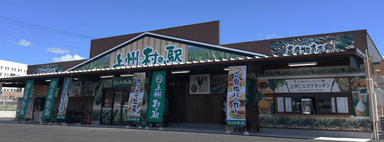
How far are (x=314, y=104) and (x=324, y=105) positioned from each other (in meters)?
0.38

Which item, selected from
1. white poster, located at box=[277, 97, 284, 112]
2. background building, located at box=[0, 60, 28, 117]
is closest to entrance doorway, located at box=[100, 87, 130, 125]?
white poster, located at box=[277, 97, 284, 112]

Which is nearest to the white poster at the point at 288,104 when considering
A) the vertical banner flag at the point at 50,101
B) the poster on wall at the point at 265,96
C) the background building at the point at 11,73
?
the poster on wall at the point at 265,96

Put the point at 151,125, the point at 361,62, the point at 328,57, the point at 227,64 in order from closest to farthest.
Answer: the point at 328,57 → the point at 361,62 → the point at 227,64 → the point at 151,125

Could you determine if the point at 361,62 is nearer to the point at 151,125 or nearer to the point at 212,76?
the point at 212,76

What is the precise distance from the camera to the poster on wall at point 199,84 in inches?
520

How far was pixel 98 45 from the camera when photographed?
63.7 ft

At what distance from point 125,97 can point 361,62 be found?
12137 mm

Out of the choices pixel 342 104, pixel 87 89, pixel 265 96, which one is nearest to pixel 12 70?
pixel 87 89

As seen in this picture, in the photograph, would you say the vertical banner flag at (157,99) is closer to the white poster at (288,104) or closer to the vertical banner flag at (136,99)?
the vertical banner flag at (136,99)

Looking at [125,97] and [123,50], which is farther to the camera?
[123,50]

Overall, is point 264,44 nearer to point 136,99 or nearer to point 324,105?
point 324,105

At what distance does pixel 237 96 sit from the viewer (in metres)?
10.1

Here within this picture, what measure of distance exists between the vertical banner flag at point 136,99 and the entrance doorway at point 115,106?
2529 mm

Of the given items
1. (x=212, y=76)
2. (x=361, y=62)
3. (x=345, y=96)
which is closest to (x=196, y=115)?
(x=212, y=76)
